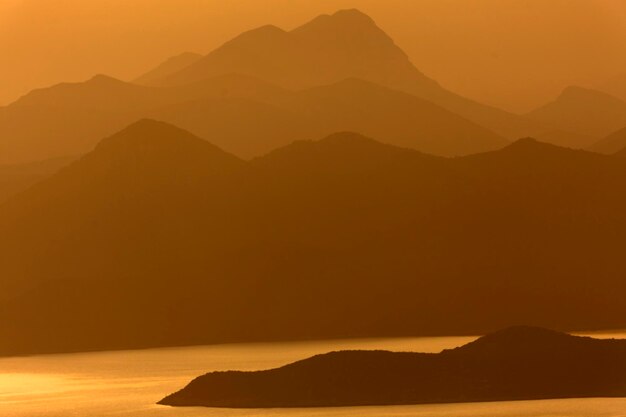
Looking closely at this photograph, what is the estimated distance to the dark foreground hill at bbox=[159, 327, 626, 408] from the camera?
73.2m

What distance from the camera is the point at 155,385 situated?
95.6 m

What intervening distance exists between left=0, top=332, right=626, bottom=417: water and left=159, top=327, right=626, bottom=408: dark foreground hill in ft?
4.09

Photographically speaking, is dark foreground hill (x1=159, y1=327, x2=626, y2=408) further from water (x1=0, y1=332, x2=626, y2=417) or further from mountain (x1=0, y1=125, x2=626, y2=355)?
mountain (x1=0, y1=125, x2=626, y2=355)

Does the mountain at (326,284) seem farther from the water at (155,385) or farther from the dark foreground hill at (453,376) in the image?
the dark foreground hill at (453,376)

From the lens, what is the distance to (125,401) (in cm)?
8406

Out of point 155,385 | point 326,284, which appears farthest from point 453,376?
point 326,284

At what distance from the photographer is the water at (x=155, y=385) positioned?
227 feet

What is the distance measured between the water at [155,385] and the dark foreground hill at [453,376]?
4.09 feet

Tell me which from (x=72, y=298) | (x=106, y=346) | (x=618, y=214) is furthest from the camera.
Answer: (x=618, y=214)

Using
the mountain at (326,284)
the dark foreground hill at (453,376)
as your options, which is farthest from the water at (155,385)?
the mountain at (326,284)

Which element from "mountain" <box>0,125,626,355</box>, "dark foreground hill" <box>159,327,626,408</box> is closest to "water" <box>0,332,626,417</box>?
"dark foreground hill" <box>159,327,626,408</box>

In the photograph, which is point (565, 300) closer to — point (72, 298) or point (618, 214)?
point (618, 214)

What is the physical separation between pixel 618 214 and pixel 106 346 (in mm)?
61511

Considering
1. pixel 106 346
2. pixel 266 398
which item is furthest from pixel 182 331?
pixel 266 398
